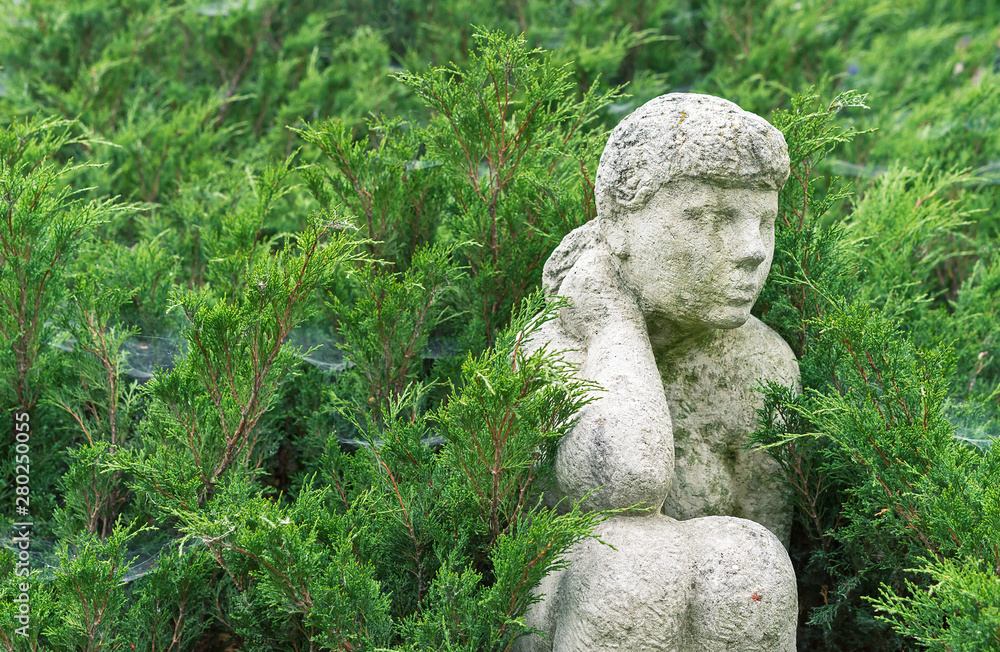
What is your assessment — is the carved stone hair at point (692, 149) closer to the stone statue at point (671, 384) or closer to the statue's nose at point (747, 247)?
the stone statue at point (671, 384)

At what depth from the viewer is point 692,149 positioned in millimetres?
2281

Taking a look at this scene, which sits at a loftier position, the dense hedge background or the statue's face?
the statue's face

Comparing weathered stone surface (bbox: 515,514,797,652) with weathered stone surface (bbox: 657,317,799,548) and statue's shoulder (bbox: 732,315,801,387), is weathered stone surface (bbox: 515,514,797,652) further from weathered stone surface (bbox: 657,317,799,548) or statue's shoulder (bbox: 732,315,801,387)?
statue's shoulder (bbox: 732,315,801,387)

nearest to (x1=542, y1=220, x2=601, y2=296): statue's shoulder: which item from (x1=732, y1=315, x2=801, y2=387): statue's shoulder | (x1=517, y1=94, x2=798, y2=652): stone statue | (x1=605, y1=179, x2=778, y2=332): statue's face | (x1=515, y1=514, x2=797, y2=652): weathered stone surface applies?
(x1=517, y1=94, x2=798, y2=652): stone statue

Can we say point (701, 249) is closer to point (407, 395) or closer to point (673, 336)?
point (673, 336)

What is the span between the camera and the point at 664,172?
232 cm

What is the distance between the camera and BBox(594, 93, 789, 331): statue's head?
2287 millimetres

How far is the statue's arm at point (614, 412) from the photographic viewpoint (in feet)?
7.38

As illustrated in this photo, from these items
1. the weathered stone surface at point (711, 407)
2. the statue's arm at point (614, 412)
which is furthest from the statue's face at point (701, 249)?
the weathered stone surface at point (711, 407)

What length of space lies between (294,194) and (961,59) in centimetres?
465

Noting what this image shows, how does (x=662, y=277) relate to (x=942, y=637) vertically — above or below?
above

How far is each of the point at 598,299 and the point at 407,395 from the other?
2.19ft

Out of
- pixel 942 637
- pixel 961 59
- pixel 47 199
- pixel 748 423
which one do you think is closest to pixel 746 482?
pixel 748 423

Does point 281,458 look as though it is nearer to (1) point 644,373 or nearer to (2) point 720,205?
(1) point 644,373
